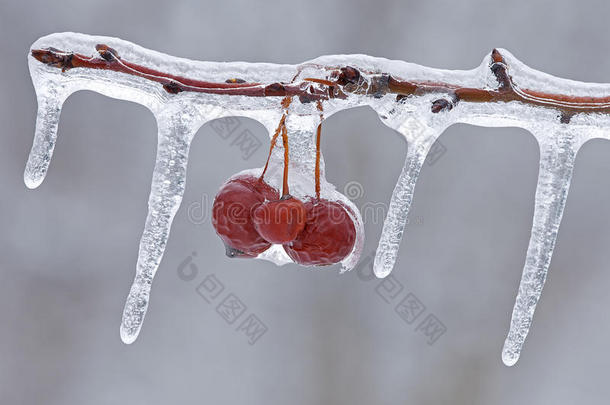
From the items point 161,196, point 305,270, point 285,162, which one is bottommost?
point 161,196

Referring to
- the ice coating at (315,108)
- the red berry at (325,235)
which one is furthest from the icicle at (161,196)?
the red berry at (325,235)

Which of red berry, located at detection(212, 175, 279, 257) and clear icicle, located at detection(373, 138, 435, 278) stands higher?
clear icicle, located at detection(373, 138, 435, 278)

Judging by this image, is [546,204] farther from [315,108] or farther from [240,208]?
[240,208]

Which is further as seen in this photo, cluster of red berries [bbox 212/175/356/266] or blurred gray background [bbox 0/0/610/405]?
blurred gray background [bbox 0/0/610/405]

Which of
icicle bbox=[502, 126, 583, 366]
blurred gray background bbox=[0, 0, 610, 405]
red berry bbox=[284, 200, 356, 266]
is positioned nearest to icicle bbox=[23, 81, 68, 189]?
red berry bbox=[284, 200, 356, 266]

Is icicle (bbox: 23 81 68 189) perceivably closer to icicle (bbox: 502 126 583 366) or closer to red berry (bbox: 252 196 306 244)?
red berry (bbox: 252 196 306 244)

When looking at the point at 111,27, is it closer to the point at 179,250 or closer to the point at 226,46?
the point at 226,46

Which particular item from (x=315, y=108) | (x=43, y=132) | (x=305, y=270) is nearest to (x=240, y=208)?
(x=315, y=108)
